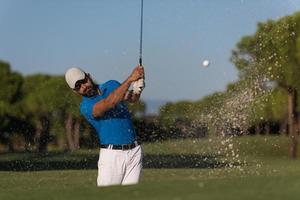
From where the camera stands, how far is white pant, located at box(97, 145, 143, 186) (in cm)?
681

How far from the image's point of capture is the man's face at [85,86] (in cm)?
692

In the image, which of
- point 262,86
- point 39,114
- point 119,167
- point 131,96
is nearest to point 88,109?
point 131,96

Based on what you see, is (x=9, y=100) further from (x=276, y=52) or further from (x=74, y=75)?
(x=74, y=75)

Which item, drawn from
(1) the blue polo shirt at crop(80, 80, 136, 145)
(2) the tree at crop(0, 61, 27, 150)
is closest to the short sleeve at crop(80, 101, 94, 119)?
(1) the blue polo shirt at crop(80, 80, 136, 145)

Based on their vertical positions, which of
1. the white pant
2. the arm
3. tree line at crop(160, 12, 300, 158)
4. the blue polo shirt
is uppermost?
tree line at crop(160, 12, 300, 158)

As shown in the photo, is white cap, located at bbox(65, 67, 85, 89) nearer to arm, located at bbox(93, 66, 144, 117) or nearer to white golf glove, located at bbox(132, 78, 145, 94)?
arm, located at bbox(93, 66, 144, 117)

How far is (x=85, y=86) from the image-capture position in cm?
693

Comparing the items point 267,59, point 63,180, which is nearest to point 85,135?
point 267,59

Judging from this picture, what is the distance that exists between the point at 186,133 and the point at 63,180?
13.3 meters

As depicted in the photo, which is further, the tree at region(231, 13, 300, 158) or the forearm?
the tree at region(231, 13, 300, 158)

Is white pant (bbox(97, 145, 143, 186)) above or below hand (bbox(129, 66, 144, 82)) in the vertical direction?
below

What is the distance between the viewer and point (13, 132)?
39.2 meters

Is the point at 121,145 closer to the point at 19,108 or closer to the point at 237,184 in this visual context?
the point at 237,184

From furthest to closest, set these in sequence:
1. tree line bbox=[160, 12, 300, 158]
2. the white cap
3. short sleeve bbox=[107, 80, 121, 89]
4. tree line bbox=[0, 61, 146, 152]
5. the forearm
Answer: tree line bbox=[0, 61, 146, 152] → tree line bbox=[160, 12, 300, 158] → short sleeve bbox=[107, 80, 121, 89] → the white cap → the forearm
